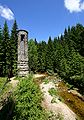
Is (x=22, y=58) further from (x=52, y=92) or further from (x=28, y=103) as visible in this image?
(x=28, y=103)

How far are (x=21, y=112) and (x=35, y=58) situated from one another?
54611 mm

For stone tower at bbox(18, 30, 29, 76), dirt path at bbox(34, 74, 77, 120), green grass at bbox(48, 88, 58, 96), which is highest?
stone tower at bbox(18, 30, 29, 76)

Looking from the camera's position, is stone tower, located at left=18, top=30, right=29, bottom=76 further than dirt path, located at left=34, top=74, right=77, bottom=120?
Yes

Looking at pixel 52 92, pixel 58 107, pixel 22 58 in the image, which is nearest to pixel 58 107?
pixel 58 107

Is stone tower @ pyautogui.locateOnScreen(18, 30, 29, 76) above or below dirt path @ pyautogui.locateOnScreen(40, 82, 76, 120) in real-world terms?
above

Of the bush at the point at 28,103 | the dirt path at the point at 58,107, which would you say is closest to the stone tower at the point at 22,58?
the bush at the point at 28,103

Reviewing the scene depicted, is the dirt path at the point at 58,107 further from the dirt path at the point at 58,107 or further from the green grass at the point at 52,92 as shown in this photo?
the green grass at the point at 52,92

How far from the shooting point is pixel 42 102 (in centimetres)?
2081

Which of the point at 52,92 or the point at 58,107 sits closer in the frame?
the point at 58,107

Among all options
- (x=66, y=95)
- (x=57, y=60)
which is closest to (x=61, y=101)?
(x=66, y=95)

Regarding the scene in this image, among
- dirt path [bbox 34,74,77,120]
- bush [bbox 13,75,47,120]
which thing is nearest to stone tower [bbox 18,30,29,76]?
bush [bbox 13,75,47,120]

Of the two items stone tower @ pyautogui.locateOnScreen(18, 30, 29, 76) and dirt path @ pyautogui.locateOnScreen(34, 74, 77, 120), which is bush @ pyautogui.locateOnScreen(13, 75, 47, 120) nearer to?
dirt path @ pyautogui.locateOnScreen(34, 74, 77, 120)

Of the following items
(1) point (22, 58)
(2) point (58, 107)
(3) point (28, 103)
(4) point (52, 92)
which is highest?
(1) point (22, 58)

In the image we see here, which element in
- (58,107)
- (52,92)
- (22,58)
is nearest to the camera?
(58,107)
